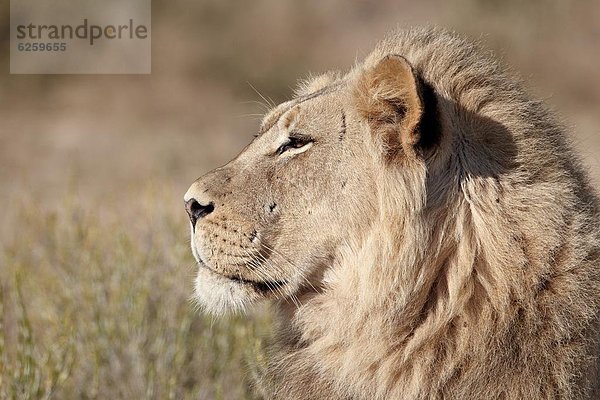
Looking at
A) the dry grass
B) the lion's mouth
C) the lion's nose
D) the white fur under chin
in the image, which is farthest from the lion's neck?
the dry grass

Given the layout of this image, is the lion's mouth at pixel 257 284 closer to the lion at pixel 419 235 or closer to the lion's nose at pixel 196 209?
the lion at pixel 419 235

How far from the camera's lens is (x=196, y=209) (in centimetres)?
369

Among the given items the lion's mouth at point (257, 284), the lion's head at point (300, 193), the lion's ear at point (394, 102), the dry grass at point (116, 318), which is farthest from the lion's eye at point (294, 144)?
the dry grass at point (116, 318)

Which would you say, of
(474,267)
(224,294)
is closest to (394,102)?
(474,267)

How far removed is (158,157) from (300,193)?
43.0 ft

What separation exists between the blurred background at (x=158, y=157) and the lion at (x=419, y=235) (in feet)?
1.90

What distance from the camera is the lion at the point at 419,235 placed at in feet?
10.8

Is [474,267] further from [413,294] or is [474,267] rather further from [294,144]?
[294,144]

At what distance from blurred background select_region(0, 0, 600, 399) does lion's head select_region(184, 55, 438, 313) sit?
Answer: 72cm

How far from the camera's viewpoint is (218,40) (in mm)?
25078

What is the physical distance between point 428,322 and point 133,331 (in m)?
2.58

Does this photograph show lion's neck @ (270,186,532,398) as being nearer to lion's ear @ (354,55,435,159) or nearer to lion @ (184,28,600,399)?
lion @ (184,28,600,399)

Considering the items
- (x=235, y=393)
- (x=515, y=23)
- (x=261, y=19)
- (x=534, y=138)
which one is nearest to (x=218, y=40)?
(x=261, y=19)

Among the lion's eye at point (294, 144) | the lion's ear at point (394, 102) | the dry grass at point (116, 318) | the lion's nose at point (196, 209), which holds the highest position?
the lion's ear at point (394, 102)
